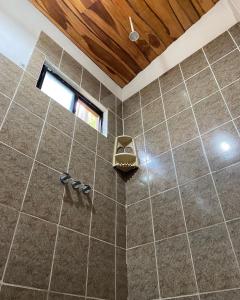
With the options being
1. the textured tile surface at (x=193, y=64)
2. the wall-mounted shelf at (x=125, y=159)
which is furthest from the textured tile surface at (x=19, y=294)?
the textured tile surface at (x=193, y=64)

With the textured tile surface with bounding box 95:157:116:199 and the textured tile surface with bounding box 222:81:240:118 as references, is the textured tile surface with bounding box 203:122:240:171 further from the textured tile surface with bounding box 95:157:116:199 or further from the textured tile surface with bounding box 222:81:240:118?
the textured tile surface with bounding box 95:157:116:199

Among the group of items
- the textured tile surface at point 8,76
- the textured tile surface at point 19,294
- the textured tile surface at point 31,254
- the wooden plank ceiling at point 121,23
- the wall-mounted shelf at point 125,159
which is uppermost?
the wooden plank ceiling at point 121,23

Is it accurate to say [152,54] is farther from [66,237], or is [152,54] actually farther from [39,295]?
[39,295]

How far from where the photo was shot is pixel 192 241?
1.28m

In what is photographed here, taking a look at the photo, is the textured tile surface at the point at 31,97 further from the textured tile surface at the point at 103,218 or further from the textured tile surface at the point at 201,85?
the textured tile surface at the point at 201,85

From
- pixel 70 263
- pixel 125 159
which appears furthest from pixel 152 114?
pixel 70 263

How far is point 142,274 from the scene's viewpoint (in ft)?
4.53

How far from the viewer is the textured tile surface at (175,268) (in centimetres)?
120

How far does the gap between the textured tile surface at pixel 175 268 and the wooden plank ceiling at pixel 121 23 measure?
163cm

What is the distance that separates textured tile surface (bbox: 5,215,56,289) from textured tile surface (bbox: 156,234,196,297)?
595 millimetres

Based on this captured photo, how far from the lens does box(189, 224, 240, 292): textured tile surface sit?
1.09 meters

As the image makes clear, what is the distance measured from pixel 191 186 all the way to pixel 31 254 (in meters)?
0.92

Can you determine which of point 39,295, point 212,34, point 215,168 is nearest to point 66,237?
point 39,295

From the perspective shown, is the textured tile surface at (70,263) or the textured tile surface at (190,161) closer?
the textured tile surface at (70,263)
